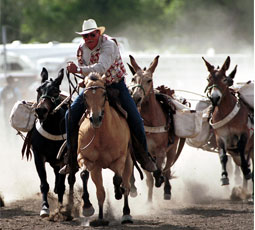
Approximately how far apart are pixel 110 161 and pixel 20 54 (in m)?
20.3

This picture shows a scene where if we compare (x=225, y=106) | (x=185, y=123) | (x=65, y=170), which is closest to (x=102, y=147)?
(x=65, y=170)

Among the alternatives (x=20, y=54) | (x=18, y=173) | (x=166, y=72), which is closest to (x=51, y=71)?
(x=166, y=72)

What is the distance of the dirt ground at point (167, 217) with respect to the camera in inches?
380

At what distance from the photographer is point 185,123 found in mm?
12469

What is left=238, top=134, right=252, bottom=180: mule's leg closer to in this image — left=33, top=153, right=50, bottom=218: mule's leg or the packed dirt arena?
the packed dirt arena

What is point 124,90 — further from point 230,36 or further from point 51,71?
point 230,36

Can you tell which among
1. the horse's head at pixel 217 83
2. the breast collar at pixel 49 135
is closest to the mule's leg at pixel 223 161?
the horse's head at pixel 217 83

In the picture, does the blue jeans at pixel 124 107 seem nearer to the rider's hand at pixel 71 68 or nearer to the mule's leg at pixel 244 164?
the rider's hand at pixel 71 68

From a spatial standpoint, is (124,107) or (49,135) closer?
(124,107)

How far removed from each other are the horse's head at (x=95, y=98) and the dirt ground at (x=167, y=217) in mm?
1326

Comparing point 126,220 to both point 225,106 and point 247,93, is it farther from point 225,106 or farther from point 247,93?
point 247,93

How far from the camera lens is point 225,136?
13.3 meters

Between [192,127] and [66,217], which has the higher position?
[192,127]

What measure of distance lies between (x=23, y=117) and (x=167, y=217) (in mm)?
2620
